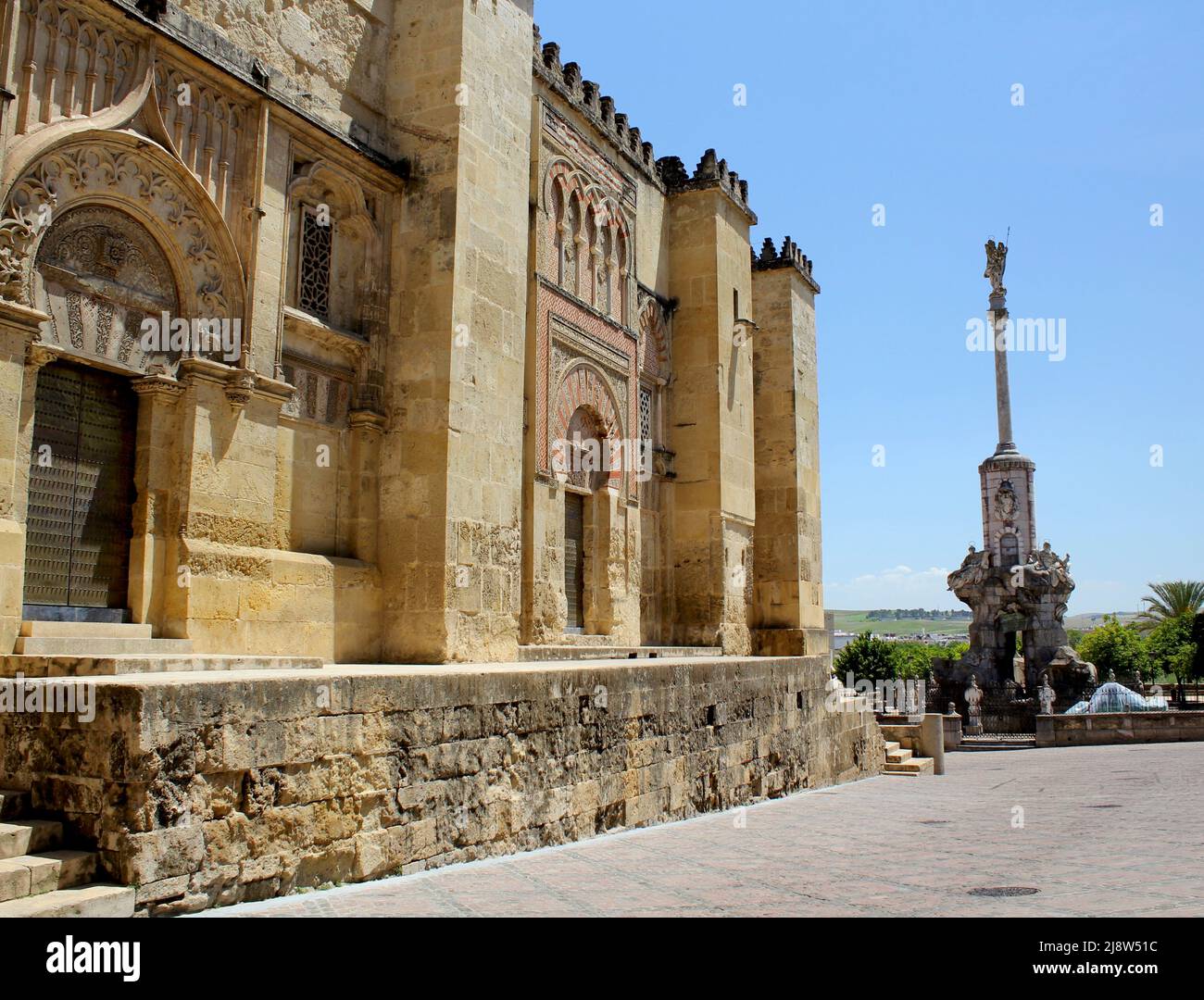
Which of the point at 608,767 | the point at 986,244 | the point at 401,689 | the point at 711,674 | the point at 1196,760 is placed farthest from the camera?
the point at 986,244

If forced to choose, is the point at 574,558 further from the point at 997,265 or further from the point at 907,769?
the point at 997,265

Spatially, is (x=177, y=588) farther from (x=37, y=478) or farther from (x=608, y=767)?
(x=608, y=767)

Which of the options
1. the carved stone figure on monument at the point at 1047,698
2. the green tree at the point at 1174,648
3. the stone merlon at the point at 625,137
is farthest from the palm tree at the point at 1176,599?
the stone merlon at the point at 625,137

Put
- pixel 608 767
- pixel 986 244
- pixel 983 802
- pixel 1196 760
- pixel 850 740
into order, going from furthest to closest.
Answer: pixel 986 244 → pixel 1196 760 → pixel 850 740 → pixel 983 802 → pixel 608 767

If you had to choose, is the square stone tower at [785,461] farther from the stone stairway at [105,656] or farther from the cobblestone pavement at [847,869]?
the stone stairway at [105,656]

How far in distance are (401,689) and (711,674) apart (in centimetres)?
427

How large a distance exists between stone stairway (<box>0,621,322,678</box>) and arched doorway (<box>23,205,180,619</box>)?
6.6 inches

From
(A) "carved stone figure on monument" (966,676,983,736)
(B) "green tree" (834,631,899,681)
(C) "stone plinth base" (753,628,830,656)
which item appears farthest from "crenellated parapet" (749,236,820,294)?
(B) "green tree" (834,631,899,681)

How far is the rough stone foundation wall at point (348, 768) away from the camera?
415cm

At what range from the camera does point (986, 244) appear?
4138 cm

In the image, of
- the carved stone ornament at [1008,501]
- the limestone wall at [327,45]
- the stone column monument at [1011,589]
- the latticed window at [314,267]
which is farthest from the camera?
the carved stone ornament at [1008,501]

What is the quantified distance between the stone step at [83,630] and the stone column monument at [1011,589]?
106 feet

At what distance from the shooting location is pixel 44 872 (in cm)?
383
